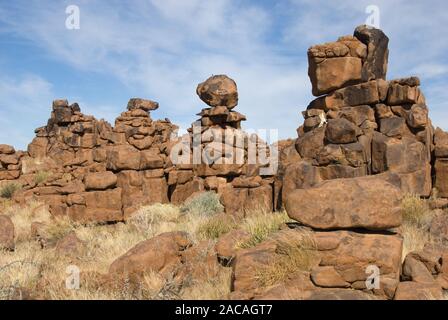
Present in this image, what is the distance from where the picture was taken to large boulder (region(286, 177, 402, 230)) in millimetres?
6297

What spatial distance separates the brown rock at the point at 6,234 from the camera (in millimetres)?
10398

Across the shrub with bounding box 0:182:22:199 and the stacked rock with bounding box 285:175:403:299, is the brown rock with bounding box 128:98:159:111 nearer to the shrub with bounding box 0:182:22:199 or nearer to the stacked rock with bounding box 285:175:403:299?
the shrub with bounding box 0:182:22:199

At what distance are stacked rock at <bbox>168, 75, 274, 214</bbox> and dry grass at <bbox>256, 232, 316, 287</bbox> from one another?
10068 millimetres

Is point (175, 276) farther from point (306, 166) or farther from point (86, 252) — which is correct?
point (306, 166)

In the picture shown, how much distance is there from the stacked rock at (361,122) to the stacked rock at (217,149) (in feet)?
12.9

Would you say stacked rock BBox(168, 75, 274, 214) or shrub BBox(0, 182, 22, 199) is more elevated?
stacked rock BBox(168, 75, 274, 214)

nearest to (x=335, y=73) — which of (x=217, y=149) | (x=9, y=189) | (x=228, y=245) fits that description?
(x=217, y=149)

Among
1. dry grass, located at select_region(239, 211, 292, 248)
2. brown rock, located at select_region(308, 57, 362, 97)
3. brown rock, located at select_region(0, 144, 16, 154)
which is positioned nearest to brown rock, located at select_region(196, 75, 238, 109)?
brown rock, located at select_region(308, 57, 362, 97)

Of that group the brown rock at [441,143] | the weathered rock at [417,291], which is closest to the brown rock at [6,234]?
the weathered rock at [417,291]

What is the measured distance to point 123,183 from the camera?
16594 millimetres

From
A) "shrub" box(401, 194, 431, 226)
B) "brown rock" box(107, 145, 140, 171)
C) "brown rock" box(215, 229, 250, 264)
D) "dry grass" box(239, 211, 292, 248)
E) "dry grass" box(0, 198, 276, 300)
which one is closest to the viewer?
"dry grass" box(0, 198, 276, 300)
